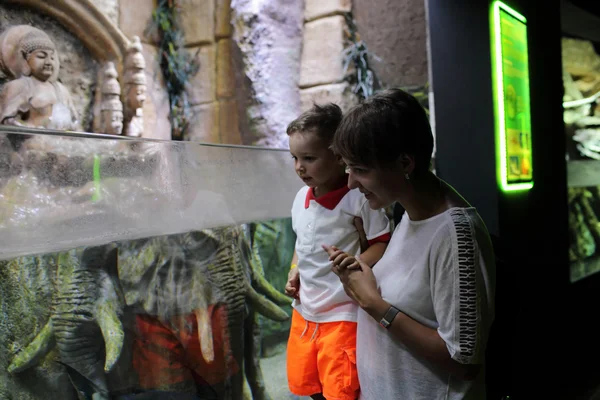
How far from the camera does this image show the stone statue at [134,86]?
5.51 meters

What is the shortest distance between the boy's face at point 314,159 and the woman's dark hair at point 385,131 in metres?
0.39

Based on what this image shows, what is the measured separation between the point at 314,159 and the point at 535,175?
2423 millimetres

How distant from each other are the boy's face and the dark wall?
3.81 ft

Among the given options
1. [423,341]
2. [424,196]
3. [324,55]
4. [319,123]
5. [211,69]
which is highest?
[211,69]

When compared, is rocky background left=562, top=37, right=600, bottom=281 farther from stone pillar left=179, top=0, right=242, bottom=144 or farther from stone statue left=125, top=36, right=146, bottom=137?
stone statue left=125, top=36, right=146, bottom=137

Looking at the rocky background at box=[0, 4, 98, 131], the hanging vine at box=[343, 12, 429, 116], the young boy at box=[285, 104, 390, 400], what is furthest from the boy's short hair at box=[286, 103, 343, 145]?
the rocky background at box=[0, 4, 98, 131]

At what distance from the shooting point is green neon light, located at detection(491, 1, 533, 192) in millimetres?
2725

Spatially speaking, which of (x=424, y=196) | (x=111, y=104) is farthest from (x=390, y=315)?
(x=111, y=104)

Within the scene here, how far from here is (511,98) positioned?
9.37 feet

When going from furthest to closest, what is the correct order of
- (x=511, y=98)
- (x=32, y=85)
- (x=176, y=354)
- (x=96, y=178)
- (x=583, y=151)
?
(x=583, y=151) < (x=32, y=85) < (x=511, y=98) < (x=176, y=354) < (x=96, y=178)

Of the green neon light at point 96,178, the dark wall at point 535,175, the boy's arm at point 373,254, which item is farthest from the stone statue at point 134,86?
the boy's arm at point 373,254

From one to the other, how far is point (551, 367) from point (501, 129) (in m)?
1.82

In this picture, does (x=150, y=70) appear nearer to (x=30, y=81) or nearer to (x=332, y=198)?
(x=30, y=81)

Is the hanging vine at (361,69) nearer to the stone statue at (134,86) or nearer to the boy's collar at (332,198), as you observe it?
the stone statue at (134,86)
